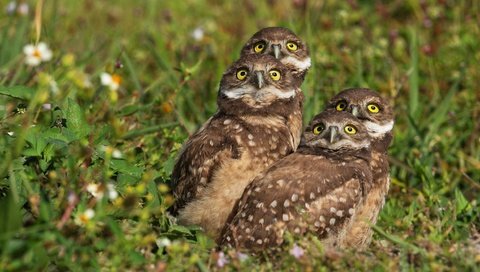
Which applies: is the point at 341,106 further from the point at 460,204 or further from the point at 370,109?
the point at 460,204

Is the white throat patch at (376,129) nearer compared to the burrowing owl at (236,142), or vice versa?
the burrowing owl at (236,142)

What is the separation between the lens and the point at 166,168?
5867mm

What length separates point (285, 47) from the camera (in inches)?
264

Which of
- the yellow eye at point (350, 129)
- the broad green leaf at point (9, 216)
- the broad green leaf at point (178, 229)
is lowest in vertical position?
the broad green leaf at point (178, 229)

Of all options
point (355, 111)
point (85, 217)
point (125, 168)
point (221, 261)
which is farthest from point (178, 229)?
point (355, 111)

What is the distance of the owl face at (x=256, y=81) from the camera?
5895mm

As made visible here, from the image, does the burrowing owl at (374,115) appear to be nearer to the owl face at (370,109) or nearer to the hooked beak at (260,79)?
the owl face at (370,109)

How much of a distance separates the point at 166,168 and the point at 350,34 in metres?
3.83

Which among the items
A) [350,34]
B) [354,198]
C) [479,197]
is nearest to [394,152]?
[479,197]

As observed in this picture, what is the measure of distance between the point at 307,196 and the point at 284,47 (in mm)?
1791

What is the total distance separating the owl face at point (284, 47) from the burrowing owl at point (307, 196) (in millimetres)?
1178

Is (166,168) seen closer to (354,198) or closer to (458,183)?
(354,198)

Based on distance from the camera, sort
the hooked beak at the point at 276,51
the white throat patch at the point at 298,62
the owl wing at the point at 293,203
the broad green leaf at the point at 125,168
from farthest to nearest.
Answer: the white throat patch at the point at 298,62, the hooked beak at the point at 276,51, the owl wing at the point at 293,203, the broad green leaf at the point at 125,168

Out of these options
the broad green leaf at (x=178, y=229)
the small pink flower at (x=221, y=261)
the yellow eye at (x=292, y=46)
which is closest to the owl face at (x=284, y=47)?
the yellow eye at (x=292, y=46)
